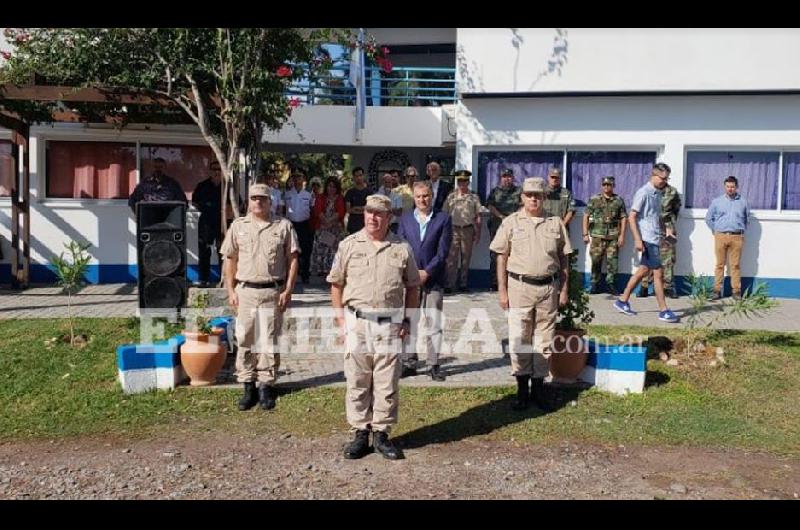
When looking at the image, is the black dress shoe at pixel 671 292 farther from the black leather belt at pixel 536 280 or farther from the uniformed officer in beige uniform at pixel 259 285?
the uniformed officer in beige uniform at pixel 259 285

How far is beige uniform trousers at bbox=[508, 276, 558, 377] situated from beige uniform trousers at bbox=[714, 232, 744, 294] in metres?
5.81

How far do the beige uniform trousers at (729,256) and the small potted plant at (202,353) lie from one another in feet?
24.9

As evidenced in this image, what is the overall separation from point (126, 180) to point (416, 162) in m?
7.19

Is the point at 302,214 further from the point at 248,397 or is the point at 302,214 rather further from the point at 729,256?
the point at 729,256

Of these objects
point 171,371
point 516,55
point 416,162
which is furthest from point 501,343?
point 416,162

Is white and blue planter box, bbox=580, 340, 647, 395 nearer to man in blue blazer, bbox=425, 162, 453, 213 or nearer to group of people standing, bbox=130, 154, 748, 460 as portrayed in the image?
group of people standing, bbox=130, 154, 748, 460

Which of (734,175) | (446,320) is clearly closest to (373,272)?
(446,320)

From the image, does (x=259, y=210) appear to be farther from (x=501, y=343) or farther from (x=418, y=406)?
(x=501, y=343)

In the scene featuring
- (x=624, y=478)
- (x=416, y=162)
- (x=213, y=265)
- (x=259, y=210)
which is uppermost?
(x=416, y=162)

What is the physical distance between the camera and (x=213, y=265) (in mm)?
12539

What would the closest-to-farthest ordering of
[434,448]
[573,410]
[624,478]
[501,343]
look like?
[624,478] → [434,448] → [573,410] → [501,343]

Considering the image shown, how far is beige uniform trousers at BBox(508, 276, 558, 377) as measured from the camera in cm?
660

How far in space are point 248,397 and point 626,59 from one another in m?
8.17

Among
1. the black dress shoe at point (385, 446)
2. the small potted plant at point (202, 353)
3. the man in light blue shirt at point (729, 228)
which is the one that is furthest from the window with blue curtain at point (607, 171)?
the black dress shoe at point (385, 446)
